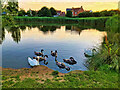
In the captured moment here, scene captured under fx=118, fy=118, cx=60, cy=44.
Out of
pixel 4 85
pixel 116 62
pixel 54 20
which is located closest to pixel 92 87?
pixel 116 62

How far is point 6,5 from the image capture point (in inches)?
255

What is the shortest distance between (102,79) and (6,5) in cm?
654

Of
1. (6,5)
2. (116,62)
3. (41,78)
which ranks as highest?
(6,5)

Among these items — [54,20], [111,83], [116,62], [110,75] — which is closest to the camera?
[111,83]

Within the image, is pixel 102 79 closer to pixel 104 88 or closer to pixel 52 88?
pixel 104 88

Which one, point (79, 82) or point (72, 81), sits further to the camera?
point (72, 81)

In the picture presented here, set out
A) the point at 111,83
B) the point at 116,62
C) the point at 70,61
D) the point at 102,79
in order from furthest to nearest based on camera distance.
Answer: the point at 70,61 → the point at 116,62 → the point at 102,79 → the point at 111,83

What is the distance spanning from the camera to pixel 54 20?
2591 inches

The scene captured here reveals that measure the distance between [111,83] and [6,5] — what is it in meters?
6.85

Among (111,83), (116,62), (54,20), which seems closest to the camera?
(111,83)

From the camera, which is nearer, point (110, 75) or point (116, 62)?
point (110, 75)

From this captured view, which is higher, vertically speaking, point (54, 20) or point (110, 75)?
point (54, 20)

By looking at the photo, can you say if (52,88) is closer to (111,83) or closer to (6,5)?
(111,83)

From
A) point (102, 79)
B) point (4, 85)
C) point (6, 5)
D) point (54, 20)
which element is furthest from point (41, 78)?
point (54, 20)
